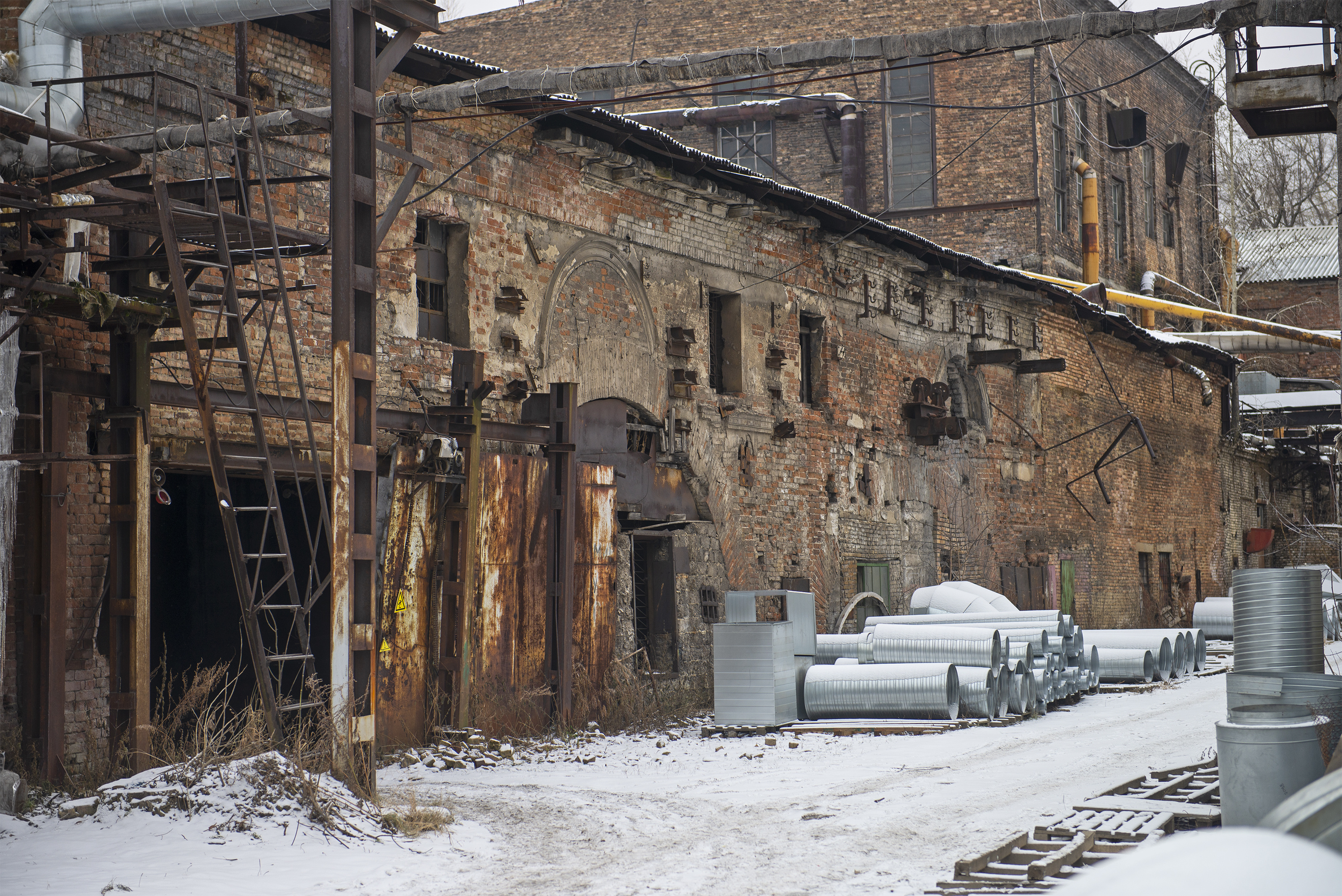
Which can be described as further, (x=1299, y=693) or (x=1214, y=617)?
(x=1214, y=617)

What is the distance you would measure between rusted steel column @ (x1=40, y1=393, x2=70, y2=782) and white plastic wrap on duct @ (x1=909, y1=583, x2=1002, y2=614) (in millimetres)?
10675

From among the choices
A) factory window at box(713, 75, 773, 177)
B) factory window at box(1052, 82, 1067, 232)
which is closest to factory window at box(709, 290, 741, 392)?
factory window at box(713, 75, 773, 177)

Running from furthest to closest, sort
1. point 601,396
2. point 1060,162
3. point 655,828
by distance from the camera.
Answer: point 1060,162 → point 601,396 → point 655,828

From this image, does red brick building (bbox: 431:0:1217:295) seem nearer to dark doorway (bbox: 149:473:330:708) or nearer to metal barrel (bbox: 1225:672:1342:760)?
dark doorway (bbox: 149:473:330:708)

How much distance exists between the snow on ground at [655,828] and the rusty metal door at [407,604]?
0.90 meters

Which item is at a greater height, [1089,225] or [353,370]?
[1089,225]

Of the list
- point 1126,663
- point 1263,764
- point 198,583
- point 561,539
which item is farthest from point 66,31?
point 1126,663

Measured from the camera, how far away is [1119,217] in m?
30.8

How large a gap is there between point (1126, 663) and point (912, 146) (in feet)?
45.0

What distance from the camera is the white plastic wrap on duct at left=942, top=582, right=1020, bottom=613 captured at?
54.9ft

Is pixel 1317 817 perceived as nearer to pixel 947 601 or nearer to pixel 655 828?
pixel 655 828

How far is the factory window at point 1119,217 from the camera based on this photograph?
1200 inches

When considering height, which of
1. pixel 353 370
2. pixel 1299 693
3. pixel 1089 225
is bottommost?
pixel 1299 693

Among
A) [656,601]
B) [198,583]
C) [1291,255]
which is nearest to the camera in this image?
[198,583]
